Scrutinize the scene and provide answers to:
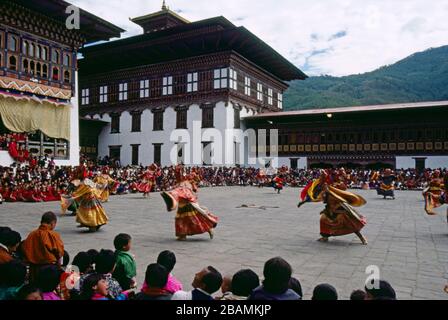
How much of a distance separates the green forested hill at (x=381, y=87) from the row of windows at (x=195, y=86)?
34.8 meters

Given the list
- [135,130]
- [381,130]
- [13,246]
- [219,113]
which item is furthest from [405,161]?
[13,246]

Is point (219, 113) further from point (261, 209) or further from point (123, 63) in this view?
point (261, 209)

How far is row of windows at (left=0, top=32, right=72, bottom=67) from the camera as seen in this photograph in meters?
20.3

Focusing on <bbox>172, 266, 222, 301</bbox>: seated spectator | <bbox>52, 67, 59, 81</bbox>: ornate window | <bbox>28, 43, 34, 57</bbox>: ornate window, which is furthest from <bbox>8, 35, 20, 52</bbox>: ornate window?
<bbox>172, 266, 222, 301</bbox>: seated spectator

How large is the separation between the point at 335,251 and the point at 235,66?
84.6 feet

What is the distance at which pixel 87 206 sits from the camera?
9.21 meters

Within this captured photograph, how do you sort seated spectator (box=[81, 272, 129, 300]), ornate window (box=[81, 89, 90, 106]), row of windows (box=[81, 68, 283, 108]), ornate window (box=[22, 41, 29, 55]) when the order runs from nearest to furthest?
1. seated spectator (box=[81, 272, 129, 300])
2. ornate window (box=[22, 41, 29, 55])
3. row of windows (box=[81, 68, 283, 108])
4. ornate window (box=[81, 89, 90, 106])

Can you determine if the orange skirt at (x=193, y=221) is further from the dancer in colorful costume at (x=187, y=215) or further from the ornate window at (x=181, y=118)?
the ornate window at (x=181, y=118)

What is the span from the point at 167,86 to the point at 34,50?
13.1 metres

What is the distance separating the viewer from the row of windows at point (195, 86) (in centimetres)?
3032

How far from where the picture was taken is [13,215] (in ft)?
37.8

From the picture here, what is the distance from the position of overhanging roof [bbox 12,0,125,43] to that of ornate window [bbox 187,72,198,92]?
25.7 ft

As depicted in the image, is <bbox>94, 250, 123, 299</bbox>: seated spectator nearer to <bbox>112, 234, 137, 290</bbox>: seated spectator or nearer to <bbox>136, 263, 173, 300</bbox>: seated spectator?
<bbox>112, 234, 137, 290</bbox>: seated spectator

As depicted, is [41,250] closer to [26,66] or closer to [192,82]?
[26,66]
